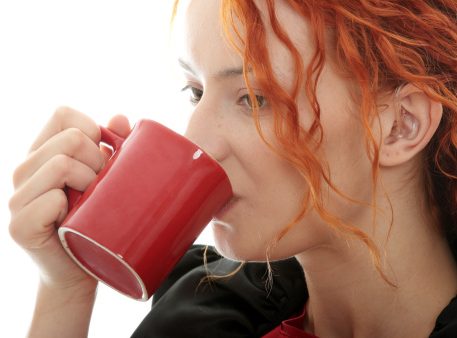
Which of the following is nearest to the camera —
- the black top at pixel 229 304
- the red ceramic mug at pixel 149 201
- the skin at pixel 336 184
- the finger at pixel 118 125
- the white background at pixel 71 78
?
the red ceramic mug at pixel 149 201

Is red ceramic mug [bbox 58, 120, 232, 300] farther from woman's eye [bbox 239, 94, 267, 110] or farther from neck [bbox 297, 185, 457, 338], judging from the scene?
neck [bbox 297, 185, 457, 338]

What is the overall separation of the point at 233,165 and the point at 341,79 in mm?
204

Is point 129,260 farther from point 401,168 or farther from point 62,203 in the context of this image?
point 401,168

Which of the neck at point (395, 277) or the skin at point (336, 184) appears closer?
the skin at point (336, 184)

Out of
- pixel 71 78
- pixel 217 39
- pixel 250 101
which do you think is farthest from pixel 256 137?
pixel 71 78

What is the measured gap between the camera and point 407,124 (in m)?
1.19

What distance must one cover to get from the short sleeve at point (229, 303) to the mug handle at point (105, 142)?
1.21 ft

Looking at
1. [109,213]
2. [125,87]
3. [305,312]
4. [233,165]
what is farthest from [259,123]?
[125,87]

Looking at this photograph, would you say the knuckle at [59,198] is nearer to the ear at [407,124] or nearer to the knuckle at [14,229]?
the knuckle at [14,229]

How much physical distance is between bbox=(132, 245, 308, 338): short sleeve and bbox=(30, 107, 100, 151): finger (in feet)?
1.36

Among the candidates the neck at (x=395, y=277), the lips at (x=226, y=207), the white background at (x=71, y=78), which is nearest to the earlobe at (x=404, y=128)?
the neck at (x=395, y=277)

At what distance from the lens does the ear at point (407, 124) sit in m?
1.16

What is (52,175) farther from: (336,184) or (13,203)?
(336,184)

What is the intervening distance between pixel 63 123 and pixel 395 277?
0.59m
